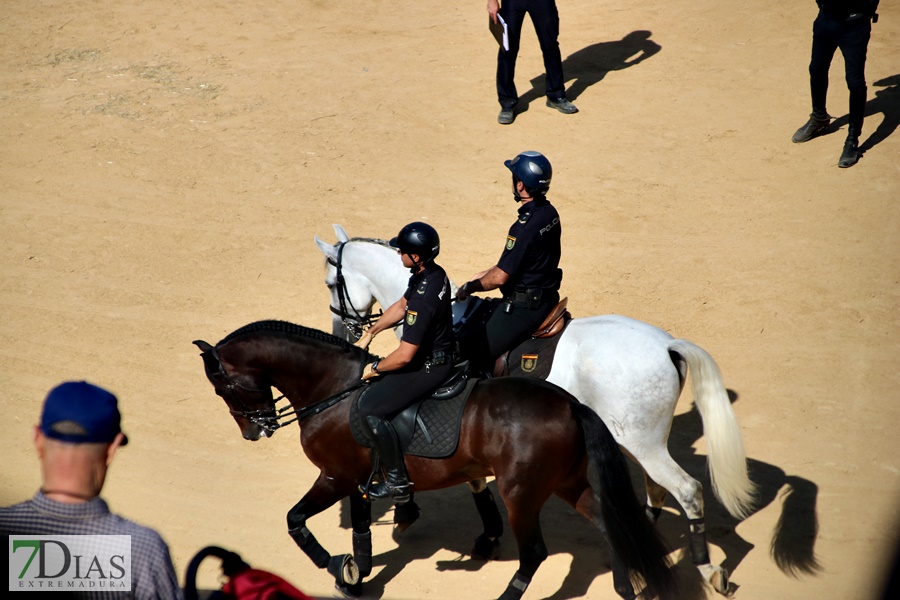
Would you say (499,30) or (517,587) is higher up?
(499,30)

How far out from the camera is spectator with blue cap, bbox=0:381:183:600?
3059mm

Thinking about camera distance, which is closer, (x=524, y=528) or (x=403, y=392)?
(x=524, y=528)

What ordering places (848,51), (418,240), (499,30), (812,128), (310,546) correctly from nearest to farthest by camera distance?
(418,240)
(310,546)
(848,51)
(812,128)
(499,30)

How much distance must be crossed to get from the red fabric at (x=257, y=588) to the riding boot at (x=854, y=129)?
11.5 meters

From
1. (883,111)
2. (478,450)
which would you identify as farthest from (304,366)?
(883,111)

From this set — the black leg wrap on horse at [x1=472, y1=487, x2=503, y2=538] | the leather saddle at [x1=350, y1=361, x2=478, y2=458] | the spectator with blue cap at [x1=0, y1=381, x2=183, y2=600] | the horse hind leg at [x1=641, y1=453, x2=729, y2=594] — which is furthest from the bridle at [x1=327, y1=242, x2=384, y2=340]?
the spectator with blue cap at [x1=0, y1=381, x2=183, y2=600]

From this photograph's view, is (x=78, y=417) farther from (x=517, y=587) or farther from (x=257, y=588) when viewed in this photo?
(x=517, y=587)

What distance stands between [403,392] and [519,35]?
9.38 meters

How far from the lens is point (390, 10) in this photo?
1834 centimetres

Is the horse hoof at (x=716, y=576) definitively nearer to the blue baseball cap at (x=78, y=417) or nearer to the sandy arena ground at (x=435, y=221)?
the sandy arena ground at (x=435, y=221)

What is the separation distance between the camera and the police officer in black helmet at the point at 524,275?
23.5 feet

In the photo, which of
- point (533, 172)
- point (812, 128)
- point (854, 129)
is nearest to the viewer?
point (533, 172)

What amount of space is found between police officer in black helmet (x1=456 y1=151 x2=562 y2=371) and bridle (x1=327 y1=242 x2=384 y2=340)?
108 cm

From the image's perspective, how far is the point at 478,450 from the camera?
20.8 feet
